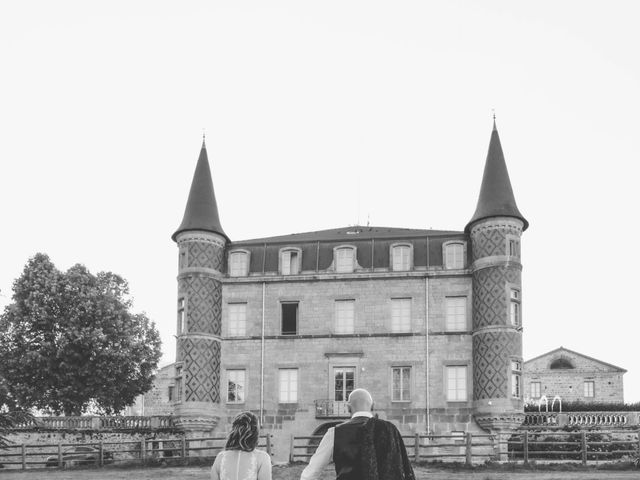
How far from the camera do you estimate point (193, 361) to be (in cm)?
4106

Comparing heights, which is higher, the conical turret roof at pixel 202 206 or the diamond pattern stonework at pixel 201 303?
the conical turret roof at pixel 202 206

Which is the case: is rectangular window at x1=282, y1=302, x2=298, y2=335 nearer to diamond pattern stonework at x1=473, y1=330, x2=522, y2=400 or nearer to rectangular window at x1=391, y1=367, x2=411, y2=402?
rectangular window at x1=391, y1=367, x2=411, y2=402

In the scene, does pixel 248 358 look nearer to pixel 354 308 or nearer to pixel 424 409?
pixel 354 308

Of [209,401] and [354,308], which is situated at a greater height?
[354,308]

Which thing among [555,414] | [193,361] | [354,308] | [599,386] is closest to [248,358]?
[193,361]

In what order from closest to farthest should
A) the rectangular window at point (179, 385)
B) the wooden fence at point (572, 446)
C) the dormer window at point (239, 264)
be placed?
the wooden fence at point (572, 446)
the rectangular window at point (179, 385)
the dormer window at point (239, 264)

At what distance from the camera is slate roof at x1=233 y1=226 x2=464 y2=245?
4261 centimetres

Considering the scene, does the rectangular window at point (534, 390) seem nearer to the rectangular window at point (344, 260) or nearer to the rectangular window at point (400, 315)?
the rectangular window at point (400, 315)

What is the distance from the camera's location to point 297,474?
27.9 m

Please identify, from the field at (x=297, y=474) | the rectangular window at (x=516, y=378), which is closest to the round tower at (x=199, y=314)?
the field at (x=297, y=474)

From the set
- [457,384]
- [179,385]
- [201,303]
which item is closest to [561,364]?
[457,384]

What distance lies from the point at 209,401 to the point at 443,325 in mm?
10482

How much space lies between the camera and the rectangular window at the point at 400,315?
41.3 m

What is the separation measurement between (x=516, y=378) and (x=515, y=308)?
9.56 ft
